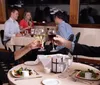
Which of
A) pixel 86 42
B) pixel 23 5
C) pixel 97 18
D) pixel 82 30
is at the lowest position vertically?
pixel 86 42

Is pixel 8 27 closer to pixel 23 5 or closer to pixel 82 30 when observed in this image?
pixel 23 5

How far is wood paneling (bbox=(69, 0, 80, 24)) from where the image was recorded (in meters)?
5.03

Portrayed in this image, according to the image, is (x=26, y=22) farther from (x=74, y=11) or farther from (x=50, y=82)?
(x=50, y=82)

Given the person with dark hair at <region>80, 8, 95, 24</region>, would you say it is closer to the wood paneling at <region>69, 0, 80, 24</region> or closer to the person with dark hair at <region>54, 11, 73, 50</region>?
the wood paneling at <region>69, 0, 80, 24</region>

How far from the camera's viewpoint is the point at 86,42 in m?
5.02

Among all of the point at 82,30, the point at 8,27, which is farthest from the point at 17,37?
the point at 82,30

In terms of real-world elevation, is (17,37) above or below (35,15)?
below

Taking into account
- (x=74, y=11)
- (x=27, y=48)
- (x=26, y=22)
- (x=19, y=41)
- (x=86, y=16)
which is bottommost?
(x=19, y=41)

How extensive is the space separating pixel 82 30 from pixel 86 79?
134 inches

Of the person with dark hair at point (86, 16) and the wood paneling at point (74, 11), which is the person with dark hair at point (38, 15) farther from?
the person with dark hair at point (86, 16)

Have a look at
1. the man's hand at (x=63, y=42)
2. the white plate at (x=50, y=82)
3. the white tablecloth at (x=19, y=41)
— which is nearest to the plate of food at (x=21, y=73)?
the white plate at (x=50, y=82)

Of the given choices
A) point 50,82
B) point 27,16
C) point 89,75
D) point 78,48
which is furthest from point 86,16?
point 50,82

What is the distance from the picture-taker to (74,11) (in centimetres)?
507

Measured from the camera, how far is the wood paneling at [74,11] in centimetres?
503
